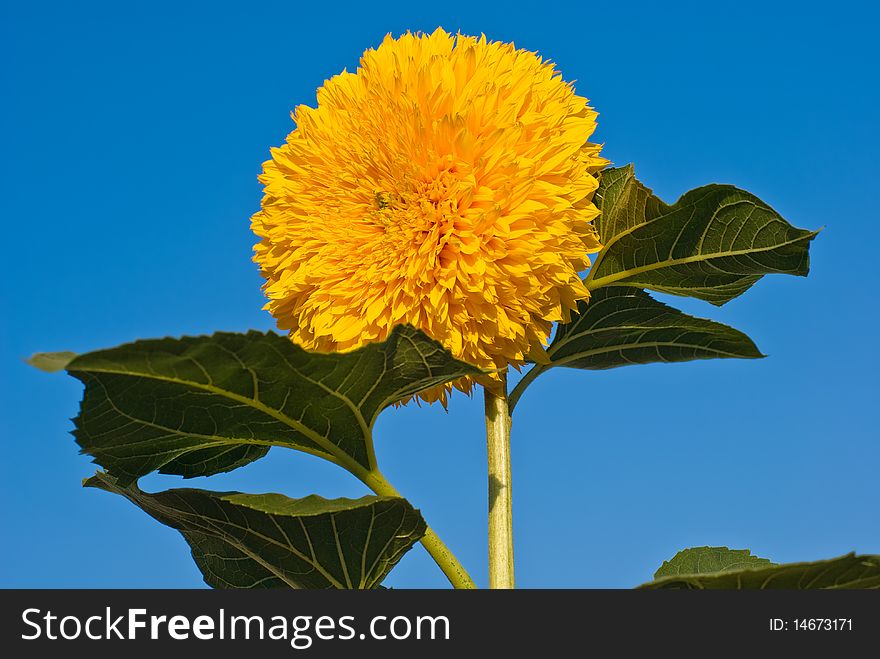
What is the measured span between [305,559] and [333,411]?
0.90ft

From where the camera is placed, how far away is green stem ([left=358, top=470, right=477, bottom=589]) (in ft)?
4.80

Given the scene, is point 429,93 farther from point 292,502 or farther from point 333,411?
point 292,502

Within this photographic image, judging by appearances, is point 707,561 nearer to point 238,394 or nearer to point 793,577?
point 793,577

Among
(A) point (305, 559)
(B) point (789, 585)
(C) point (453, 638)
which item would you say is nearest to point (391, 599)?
(C) point (453, 638)

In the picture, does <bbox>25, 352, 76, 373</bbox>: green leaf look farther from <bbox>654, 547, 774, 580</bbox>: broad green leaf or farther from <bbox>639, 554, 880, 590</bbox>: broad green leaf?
<bbox>654, 547, 774, 580</bbox>: broad green leaf

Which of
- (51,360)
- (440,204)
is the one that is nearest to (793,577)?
(440,204)

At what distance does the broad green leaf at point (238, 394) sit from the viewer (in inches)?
47.0

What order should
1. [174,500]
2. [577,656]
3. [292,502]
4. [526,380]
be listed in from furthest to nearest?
[526,380] < [174,500] < [292,502] < [577,656]

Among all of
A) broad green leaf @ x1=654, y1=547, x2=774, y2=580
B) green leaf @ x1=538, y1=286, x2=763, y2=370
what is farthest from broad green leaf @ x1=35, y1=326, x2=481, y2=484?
broad green leaf @ x1=654, y1=547, x2=774, y2=580

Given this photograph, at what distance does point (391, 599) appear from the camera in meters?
1.29

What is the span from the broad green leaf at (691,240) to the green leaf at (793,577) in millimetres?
498

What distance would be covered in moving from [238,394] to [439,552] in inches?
17.6

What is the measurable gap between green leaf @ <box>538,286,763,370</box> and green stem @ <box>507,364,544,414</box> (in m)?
0.01

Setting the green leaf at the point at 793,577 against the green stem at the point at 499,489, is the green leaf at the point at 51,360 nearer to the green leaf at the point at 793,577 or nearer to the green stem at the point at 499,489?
the green stem at the point at 499,489
